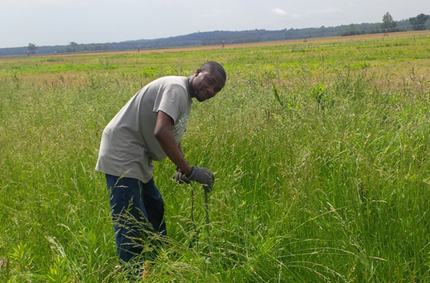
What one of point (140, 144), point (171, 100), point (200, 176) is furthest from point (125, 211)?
point (171, 100)

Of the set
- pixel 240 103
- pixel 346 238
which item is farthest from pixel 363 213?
pixel 240 103

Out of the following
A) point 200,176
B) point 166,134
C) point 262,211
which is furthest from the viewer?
point 262,211

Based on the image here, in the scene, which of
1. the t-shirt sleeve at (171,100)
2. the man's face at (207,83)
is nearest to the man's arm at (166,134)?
the t-shirt sleeve at (171,100)

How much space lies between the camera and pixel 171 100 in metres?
2.19

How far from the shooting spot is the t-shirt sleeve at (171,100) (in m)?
2.17

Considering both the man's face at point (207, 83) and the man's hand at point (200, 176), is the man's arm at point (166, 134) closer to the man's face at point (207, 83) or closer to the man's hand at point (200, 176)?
the man's hand at point (200, 176)

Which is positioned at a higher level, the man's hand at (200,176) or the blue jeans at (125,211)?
the man's hand at (200,176)

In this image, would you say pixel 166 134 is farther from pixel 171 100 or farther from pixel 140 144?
pixel 140 144

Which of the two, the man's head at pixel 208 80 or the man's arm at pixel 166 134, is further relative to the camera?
the man's head at pixel 208 80

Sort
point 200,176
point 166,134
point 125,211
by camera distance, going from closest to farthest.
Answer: point 166,134
point 200,176
point 125,211

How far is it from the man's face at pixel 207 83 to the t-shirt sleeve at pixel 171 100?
11 cm

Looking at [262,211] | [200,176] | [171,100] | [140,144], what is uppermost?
[171,100]

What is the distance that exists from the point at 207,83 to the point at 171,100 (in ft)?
0.92

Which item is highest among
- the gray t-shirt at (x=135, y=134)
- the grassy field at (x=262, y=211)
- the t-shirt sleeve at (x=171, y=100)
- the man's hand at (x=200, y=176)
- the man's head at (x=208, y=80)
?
the man's head at (x=208, y=80)
